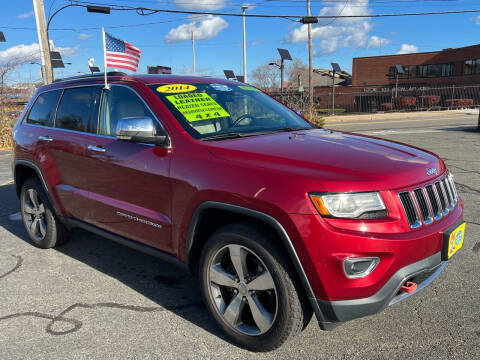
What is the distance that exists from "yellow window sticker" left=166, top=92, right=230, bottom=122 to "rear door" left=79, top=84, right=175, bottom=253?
218mm

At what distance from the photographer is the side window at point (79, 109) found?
149 inches

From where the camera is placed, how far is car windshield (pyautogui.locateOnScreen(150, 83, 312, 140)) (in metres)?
3.11

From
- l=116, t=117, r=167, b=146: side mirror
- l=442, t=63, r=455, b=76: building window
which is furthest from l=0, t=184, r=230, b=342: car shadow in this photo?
l=442, t=63, r=455, b=76: building window

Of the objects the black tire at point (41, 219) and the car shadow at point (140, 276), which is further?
the black tire at point (41, 219)

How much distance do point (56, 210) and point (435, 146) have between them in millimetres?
9974

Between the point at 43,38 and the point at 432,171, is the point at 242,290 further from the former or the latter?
the point at 43,38

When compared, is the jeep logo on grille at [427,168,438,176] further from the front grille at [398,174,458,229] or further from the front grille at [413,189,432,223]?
the front grille at [413,189,432,223]

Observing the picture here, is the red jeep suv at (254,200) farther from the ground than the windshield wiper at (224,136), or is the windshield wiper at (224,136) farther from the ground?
the windshield wiper at (224,136)

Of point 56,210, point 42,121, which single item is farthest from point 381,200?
point 42,121

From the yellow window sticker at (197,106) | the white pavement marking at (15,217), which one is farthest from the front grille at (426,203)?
the white pavement marking at (15,217)

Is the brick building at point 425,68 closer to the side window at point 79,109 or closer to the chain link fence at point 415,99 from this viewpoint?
the chain link fence at point 415,99

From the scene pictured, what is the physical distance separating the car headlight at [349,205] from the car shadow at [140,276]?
1.24 m

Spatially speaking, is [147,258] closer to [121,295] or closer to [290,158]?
[121,295]

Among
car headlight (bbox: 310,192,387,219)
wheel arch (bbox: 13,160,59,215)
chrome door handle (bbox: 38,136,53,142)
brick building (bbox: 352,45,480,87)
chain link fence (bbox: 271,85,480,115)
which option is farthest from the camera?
brick building (bbox: 352,45,480,87)
